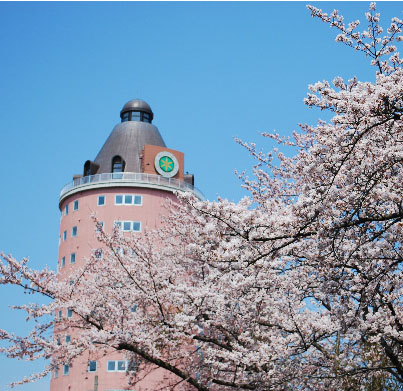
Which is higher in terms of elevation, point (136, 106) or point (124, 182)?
point (136, 106)

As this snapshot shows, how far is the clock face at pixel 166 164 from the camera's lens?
5597cm

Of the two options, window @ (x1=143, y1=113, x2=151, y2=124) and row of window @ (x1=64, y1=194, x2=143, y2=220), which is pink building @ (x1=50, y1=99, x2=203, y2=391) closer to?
row of window @ (x1=64, y1=194, x2=143, y2=220)

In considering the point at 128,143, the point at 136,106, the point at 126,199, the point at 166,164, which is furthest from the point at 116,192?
the point at 136,106

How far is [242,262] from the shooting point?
7.66 metres

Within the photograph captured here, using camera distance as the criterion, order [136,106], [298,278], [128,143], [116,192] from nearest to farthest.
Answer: [298,278]
[116,192]
[128,143]
[136,106]

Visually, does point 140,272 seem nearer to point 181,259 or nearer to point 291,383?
point 181,259

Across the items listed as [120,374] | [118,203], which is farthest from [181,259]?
[118,203]

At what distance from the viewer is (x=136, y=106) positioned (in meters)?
62.3

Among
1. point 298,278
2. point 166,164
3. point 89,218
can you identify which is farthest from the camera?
point 166,164

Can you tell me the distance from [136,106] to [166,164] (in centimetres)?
918

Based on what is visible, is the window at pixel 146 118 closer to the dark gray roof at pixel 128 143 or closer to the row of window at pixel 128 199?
the dark gray roof at pixel 128 143

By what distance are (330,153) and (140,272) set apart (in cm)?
706

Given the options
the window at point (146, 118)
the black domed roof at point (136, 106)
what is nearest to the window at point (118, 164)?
Result: the window at point (146, 118)

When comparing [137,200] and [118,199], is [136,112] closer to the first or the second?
[118,199]
